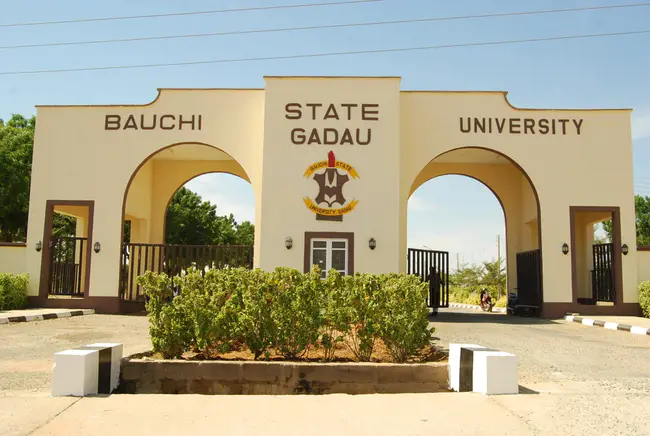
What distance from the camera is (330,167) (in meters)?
16.1

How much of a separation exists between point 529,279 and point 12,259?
1454 centimetres

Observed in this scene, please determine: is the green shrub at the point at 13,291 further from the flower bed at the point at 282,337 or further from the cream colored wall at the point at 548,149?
the flower bed at the point at 282,337

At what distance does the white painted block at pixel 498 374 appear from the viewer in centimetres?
556

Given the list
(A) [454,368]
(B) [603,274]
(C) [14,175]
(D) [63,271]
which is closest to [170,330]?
(A) [454,368]

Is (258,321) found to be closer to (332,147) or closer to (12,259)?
(332,147)

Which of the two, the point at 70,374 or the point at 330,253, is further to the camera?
the point at 330,253

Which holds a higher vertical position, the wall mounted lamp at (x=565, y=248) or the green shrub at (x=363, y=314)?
the wall mounted lamp at (x=565, y=248)

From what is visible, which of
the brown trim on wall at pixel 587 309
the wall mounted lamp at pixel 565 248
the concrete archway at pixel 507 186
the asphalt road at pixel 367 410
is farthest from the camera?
the concrete archway at pixel 507 186

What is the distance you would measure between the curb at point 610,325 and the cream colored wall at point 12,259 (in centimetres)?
1447

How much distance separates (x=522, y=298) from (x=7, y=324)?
45.9ft

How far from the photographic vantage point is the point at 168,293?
22.8 ft

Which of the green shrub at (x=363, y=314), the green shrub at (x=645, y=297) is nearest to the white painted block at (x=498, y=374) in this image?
the green shrub at (x=363, y=314)

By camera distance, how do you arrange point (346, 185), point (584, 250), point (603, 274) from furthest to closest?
point (584, 250)
point (603, 274)
point (346, 185)

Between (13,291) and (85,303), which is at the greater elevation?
(13,291)
